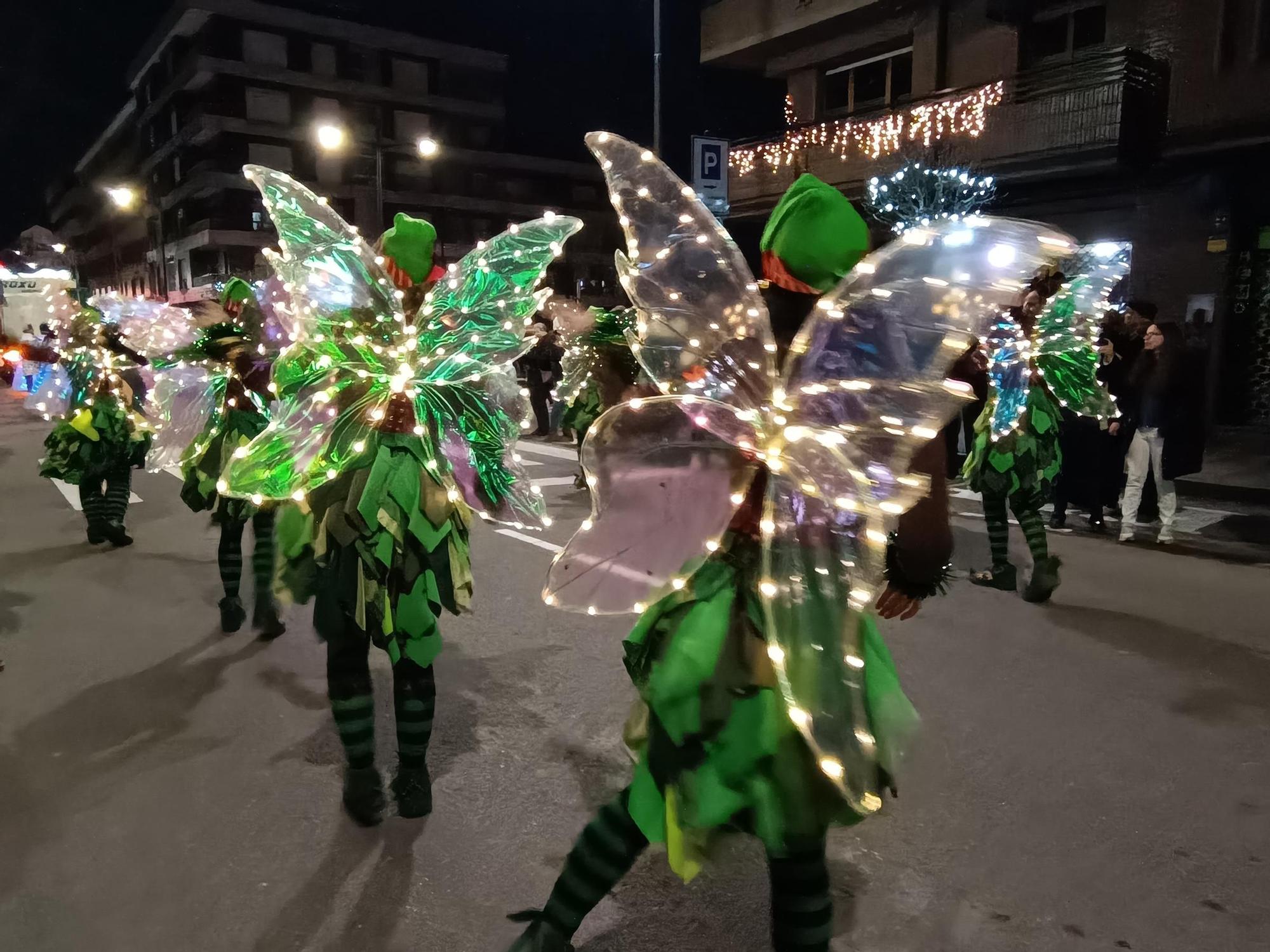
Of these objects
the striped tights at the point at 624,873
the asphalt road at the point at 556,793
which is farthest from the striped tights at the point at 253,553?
the striped tights at the point at 624,873

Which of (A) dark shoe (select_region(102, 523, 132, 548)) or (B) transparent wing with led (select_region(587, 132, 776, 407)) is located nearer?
(B) transparent wing with led (select_region(587, 132, 776, 407))

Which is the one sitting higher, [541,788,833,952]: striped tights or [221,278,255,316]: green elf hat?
[221,278,255,316]: green elf hat

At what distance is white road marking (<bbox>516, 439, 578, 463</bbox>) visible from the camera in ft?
42.9

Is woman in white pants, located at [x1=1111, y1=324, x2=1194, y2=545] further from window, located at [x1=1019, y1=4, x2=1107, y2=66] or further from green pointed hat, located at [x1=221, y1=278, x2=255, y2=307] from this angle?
window, located at [x1=1019, y1=4, x2=1107, y2=66]

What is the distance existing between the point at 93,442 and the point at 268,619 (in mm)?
3179

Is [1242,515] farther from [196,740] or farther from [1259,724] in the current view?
[196,740]

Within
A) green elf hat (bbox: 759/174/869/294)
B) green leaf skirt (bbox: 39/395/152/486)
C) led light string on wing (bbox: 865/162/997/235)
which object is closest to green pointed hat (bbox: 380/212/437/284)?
green elf hat (bbox: 759/174/869/294)

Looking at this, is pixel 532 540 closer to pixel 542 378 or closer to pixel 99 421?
pixel 99 421

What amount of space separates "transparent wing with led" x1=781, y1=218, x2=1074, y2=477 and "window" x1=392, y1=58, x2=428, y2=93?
53091 mm

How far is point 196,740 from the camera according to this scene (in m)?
3.95

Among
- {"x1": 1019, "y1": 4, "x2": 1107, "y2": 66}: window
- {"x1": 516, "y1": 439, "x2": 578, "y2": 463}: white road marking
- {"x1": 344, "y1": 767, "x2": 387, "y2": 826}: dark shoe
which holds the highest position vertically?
{"x1": 1019, "y1": 4, "x2": 1107, "y2": 66}: window

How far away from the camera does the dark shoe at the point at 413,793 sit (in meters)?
3.23

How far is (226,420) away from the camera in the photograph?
5250 millimetres

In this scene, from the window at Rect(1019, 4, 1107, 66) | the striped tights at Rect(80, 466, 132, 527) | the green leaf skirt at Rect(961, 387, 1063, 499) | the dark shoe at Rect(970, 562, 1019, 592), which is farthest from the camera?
the window at Rect(1019, 4, 1107, 66)
